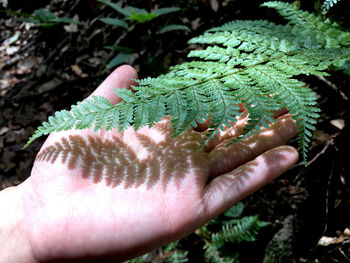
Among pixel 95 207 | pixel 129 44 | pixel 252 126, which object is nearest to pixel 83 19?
pixel 129 44

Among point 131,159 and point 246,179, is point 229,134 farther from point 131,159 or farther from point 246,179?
point 131,159

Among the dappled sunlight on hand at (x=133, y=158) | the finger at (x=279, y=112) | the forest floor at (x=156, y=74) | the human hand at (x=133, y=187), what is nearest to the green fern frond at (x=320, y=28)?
the forest floor at (x=156, y=74)

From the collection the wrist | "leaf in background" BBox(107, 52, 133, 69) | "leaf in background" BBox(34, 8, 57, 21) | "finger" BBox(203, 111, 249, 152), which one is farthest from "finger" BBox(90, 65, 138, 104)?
"leaf in background" BBox(34, 8, 57, 21)

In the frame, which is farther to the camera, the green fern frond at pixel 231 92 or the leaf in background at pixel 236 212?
the leaf in background at pixel 236 212

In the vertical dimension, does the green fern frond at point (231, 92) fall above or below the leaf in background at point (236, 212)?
above

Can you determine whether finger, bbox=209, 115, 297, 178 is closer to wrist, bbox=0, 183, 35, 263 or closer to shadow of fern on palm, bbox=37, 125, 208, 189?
shadow of fern on palm, bbox=37, 125, 208, 189

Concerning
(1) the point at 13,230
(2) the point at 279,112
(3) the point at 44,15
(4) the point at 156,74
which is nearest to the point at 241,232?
(2) the point at 279,112

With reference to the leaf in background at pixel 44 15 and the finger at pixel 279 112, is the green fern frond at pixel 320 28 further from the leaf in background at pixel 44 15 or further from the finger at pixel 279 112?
the leaf in background at pixel 44 15
